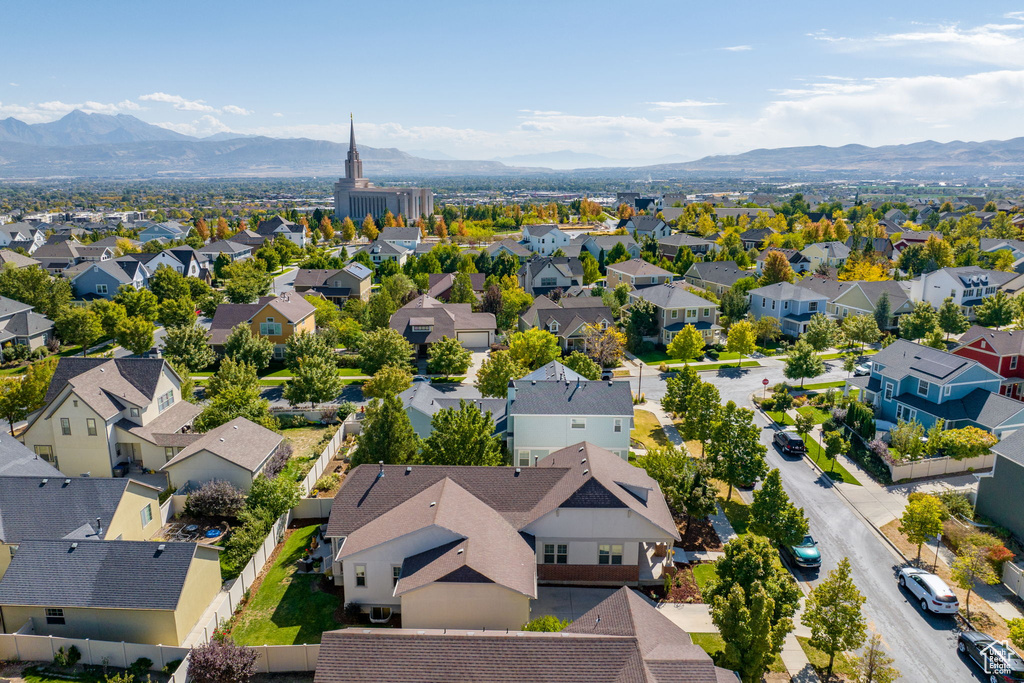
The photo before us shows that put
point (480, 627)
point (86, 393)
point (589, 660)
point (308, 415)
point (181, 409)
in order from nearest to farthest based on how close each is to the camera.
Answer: point (589, 660) → point (480, 627) → point (86, 393) → point (181, 409) → point (308, 415)

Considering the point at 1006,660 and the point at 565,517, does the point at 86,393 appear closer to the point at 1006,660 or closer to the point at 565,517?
the point at 565,517

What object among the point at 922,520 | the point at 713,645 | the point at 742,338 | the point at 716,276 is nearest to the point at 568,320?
the point at 742,338

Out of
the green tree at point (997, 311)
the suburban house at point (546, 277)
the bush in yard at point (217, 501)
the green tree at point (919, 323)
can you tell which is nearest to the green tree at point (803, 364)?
the green tree at point (919, 323)

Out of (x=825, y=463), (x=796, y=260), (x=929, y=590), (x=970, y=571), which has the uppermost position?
(x=796, y=260)

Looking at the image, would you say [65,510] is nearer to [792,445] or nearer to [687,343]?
[792,445]

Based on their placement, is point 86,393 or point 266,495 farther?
point 86,393

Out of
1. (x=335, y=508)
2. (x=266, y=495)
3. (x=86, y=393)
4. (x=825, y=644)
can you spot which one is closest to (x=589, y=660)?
(x=825, y=644)

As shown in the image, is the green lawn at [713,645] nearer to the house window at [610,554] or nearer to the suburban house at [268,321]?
the house window at [610,554]
